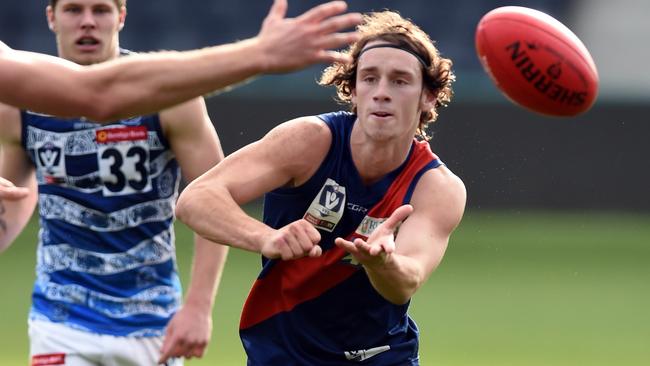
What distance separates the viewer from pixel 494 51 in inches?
232

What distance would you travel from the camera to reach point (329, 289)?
5613 millimetres

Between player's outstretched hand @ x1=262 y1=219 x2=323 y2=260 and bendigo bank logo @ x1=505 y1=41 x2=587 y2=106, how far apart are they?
155cm

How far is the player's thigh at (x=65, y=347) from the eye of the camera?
5859mm

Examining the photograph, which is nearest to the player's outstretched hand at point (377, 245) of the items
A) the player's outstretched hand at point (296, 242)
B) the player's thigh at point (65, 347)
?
the player's outstretched hand at point (296, 242)

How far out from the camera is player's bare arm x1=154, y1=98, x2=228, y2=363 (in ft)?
19.0

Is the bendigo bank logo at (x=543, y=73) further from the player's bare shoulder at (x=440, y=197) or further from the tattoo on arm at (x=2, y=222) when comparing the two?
the tattoo on arm at (x=2, y=222)

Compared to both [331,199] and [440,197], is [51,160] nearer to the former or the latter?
[331,199]

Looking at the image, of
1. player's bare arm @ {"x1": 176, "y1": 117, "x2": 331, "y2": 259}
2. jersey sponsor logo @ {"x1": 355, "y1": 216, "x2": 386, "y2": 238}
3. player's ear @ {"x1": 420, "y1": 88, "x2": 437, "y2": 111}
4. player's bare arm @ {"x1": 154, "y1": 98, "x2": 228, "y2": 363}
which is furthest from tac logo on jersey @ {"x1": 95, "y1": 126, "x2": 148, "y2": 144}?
player's ear @ {"x1": 420, "y1": 88, "x2": 437, "y2": 111}

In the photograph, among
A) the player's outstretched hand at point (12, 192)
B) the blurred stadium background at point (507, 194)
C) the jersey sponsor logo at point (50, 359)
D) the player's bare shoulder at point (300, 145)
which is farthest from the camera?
the blurred stadium background at point (507, 194)

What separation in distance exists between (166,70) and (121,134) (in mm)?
1974

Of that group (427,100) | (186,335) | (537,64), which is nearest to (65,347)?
(186,335)

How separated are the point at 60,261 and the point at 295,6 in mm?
16305

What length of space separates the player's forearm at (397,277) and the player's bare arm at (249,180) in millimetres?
423

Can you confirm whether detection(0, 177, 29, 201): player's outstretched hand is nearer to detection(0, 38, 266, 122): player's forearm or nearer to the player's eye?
detection(0, 38, 266, 122): player's forearm
